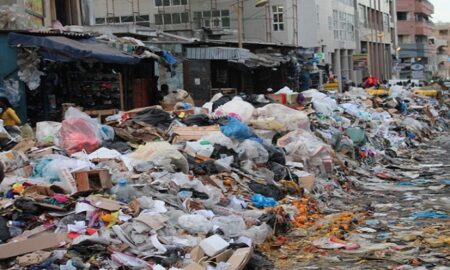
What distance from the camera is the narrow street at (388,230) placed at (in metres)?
6.82

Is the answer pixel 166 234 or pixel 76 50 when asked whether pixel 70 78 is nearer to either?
pixel 76 50

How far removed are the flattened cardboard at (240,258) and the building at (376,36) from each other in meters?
44.5

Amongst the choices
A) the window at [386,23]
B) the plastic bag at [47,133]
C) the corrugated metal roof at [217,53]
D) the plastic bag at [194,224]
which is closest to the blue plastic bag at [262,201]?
the plastic bag at [194,224]

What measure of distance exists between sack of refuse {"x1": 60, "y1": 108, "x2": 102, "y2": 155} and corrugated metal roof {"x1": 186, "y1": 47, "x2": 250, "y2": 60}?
12.1 m

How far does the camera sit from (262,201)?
902 cm

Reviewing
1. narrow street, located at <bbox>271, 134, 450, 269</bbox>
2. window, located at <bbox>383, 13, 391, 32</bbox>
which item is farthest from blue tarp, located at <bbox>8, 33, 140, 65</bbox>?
window, located at <bbox>383, 13, 391, 32</bbox>

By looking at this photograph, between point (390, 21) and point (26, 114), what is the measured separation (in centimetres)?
5921

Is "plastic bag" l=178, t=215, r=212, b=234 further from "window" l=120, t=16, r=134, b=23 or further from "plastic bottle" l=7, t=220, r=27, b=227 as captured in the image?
"window" l=120, t=16, r=134, b=23

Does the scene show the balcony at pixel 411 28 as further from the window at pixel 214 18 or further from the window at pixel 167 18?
the window at pixel 167 18

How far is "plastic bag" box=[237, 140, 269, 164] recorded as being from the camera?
417 inches

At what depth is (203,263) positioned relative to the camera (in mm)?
6320

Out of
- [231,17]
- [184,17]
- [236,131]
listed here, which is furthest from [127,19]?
[236,131]

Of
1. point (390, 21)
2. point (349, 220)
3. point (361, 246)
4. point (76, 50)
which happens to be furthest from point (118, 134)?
point (390, 21)

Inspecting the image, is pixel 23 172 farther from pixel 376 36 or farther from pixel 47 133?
pixel 376 36
